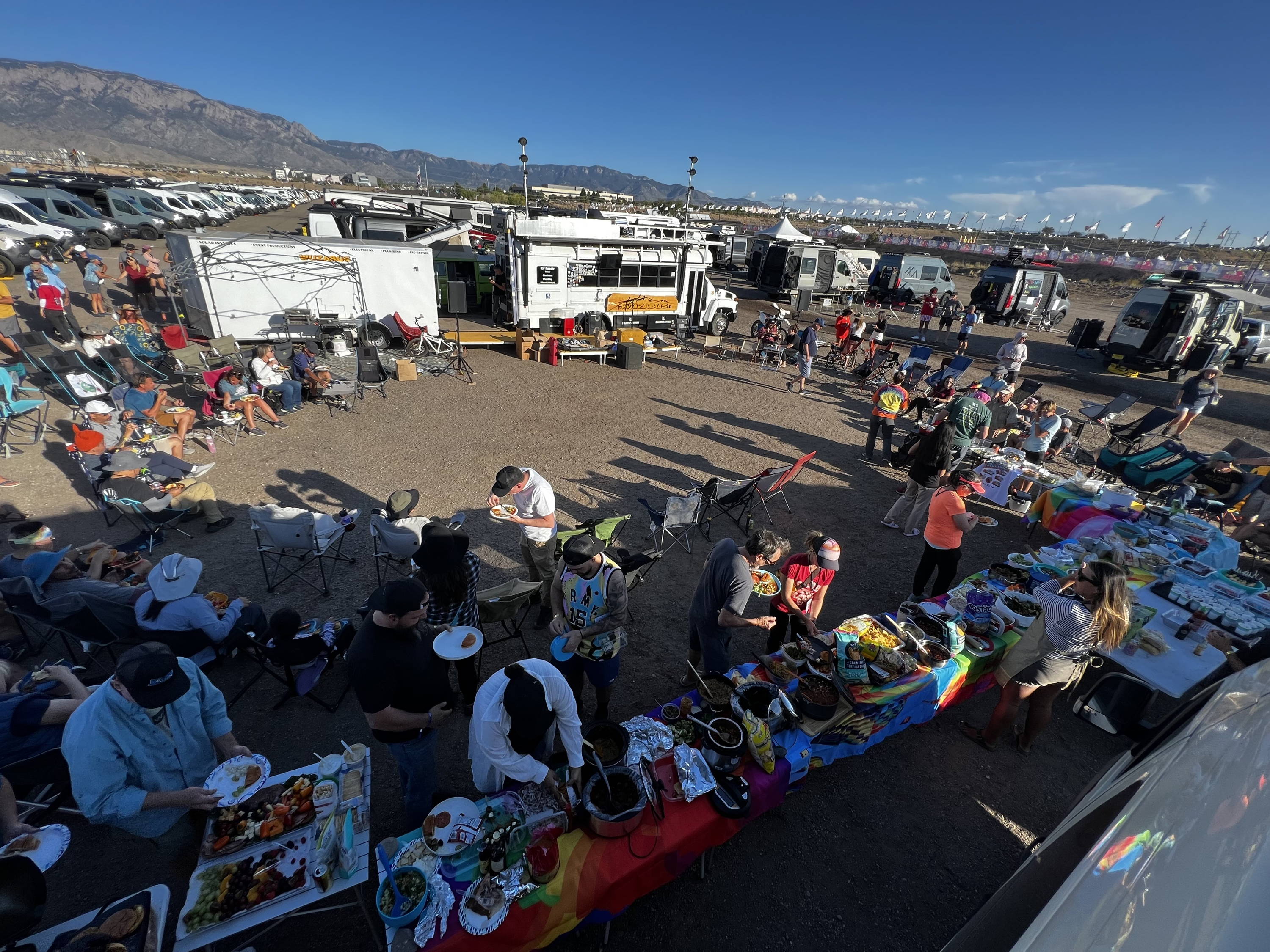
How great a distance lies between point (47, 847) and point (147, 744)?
1.56 ft

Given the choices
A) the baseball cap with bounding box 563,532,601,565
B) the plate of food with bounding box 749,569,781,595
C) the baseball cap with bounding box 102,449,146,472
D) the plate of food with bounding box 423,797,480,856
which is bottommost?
the baseball cap with bounding box 102,449,146,472

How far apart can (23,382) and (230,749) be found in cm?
1171

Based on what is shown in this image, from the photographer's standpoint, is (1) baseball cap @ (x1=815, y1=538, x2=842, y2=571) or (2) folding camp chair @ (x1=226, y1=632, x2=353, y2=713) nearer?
(1) baseball cap @ (x1=815, y1=538, x2=842, y2=571)

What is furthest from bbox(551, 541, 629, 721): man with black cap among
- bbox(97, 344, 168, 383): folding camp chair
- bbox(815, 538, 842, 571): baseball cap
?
bbox(97, 344, 168, 383): folding camp chair

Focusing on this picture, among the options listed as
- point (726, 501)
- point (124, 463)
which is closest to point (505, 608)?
point (726, 501)

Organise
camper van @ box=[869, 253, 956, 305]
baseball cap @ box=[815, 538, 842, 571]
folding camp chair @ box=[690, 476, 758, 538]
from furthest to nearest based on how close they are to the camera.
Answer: camper van @ box=[869, 253, 956, 305], folding camp chair @ box=[690, 476, 758, 538], baseball cap @ box=[815, 538, 842, 571]

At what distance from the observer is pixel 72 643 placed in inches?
181

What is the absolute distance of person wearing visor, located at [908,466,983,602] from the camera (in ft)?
16.0

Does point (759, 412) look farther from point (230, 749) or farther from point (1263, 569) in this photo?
point (230, 749)

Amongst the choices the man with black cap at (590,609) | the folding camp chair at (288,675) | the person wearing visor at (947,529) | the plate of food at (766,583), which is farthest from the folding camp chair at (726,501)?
the folding camp chair at (288,675)

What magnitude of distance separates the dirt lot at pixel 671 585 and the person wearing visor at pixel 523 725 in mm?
1210

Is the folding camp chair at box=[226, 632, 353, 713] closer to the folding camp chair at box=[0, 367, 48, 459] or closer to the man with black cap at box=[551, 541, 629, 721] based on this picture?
the man with black cap at box=[551, 541, 629, 721]

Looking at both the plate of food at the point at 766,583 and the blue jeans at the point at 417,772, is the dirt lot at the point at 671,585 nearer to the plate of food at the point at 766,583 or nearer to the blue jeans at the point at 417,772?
the blue jeans at the point at 417,772

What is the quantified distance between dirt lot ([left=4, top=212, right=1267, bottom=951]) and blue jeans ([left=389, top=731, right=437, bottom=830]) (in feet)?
1.73
